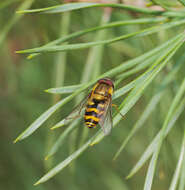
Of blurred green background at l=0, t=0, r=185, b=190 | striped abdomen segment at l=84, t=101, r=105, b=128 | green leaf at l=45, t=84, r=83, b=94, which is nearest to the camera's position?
green leaf at l=45, t=84, r=83, b=94

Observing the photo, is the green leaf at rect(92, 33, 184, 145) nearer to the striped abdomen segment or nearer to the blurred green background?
the striped abdomen segment

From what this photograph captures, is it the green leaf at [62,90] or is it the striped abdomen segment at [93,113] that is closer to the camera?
the green leaf at [62,90]

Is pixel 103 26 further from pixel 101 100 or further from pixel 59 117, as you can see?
pixel 59 117

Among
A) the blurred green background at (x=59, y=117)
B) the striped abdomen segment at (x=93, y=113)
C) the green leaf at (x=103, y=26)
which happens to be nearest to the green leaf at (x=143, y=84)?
the green leaf at (x=103, y=26)

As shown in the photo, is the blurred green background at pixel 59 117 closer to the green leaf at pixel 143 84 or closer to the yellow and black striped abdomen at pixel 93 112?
the yellow and black striped abdomen at pixel 93 112

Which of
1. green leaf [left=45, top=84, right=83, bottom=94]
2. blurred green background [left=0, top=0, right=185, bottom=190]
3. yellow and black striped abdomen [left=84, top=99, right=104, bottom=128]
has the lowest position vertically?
blurred green background [left=0, top=0, right=185, bottom=190]

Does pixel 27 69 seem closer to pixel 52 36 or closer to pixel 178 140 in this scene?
pixel 52 36

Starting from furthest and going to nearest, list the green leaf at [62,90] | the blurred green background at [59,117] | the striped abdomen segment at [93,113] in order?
the blurred green background at [59,117] < the striped abdomen segment at [93,113] < the green leaf at [62,90]

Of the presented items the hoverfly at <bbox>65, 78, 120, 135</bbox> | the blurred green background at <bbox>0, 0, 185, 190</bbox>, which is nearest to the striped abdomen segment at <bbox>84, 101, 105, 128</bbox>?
the hoverfly at <bbox>65, 78, 120, 135</bbox>
